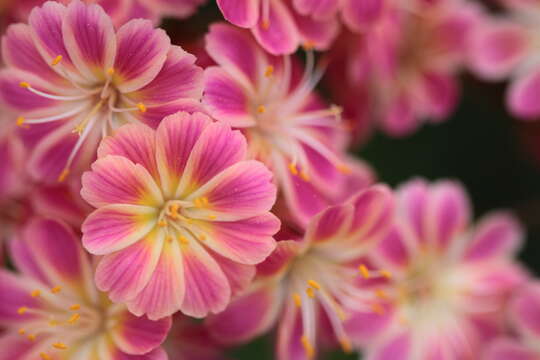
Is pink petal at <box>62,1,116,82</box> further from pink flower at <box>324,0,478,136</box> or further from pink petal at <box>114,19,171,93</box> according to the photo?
pink flower at <box>324,0,478,136</box>

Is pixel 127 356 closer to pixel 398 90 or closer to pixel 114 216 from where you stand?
pixel 114 216

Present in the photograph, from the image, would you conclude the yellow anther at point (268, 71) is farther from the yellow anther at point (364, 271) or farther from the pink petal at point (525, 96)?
the pink petal at point (525, 96)

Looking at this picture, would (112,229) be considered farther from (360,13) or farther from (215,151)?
(360,13)

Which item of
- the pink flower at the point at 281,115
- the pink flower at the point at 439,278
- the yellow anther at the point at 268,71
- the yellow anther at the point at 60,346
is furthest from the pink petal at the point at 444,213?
the yellow anther at the point at 60,346

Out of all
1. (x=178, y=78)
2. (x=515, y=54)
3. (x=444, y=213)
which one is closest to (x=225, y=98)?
(x=178, y=78)

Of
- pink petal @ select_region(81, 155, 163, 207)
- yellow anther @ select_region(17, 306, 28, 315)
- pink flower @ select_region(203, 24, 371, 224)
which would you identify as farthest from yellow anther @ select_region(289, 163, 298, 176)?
yellow anther @ select_region(17, 306, 28, 315)

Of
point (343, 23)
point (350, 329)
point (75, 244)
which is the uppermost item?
point (343, 23)

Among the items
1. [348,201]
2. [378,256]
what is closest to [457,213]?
[378,256]
